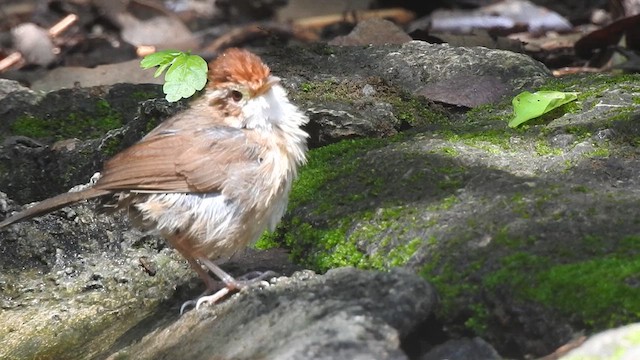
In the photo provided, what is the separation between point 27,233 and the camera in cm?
471

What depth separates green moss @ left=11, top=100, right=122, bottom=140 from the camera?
590 centimetres

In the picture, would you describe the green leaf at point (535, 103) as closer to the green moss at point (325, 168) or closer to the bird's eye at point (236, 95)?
the green moss at point (325, 168)

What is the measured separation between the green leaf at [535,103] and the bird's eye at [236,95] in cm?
146

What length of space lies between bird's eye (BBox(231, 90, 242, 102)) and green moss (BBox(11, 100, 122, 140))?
1.94 metres

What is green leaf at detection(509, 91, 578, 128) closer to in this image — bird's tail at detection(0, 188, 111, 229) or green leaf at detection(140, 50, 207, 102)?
green leaf at detection(140, 50, 207, 102)

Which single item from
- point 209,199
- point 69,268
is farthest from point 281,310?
point 69,268

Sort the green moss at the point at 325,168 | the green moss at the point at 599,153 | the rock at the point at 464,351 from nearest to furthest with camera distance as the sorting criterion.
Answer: the rock at the point at 464,351 < the green moss at the point at 599,153 < the green moss at the point at 325,168

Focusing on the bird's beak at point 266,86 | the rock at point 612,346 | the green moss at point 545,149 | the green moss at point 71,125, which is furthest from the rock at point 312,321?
the green moss at point 71,125

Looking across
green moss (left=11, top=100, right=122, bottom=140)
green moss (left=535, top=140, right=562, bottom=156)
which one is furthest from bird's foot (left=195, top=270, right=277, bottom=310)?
green moss (left=11, top=100, right=122, bottom=140)

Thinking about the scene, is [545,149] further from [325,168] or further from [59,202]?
[59,202]

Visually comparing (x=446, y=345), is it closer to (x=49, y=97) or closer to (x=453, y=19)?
(x=49, y=97)

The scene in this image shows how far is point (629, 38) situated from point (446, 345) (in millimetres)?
4704

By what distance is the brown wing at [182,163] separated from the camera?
399 centimetres

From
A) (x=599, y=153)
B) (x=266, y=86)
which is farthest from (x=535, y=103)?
(x=266, y=86)
